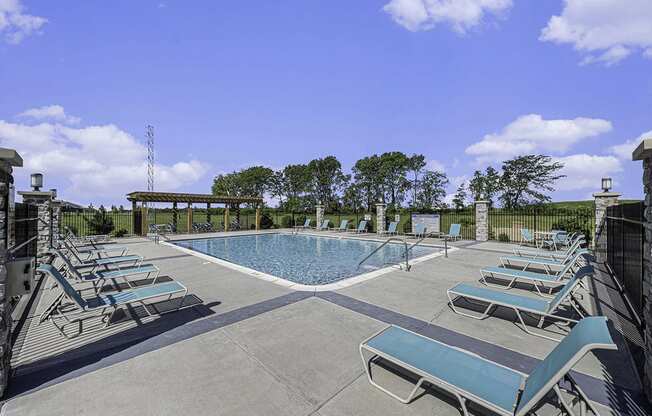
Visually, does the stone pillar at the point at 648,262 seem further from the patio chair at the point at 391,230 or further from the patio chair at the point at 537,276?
the patio chair at the point at 391,230

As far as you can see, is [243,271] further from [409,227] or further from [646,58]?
[646,58]

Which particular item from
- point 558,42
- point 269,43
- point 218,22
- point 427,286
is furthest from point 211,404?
point 558,42

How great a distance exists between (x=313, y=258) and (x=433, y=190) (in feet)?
91.6

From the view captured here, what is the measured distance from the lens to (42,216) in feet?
32.1

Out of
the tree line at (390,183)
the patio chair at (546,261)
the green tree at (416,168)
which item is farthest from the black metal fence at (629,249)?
the green tree at (416,168)

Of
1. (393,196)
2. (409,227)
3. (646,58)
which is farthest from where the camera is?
(393,196)

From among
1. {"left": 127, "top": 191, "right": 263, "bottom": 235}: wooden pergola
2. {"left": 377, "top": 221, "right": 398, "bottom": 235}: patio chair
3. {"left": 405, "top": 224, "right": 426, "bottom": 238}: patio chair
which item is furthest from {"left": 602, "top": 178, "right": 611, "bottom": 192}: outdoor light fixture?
{"left": 127, "top": 191, "right": 263, "bottom": 235}: wooden pergola

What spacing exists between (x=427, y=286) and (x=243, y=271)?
491cm

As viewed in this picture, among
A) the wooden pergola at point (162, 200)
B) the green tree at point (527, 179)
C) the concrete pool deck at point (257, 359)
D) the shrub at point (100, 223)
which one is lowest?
the concrete pool deck at point (257, 359)

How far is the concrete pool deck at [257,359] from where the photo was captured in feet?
8.37

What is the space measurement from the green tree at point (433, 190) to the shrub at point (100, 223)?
102ft

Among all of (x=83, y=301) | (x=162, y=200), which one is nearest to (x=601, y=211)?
(x=83, y=301)

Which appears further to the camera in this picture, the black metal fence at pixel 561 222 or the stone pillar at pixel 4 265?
the black metal fence at pixel 561 222

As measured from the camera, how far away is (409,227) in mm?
18375
